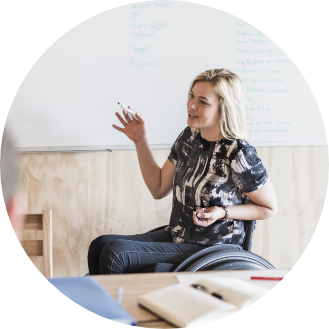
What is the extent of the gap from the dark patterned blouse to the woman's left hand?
0.7 inches

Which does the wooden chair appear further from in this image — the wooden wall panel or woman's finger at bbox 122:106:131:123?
woman's finger at bbox 122:106:131:123

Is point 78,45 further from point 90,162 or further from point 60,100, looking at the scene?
point 90,162

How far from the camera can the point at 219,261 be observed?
Result: 667mm

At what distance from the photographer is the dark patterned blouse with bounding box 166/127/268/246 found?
72cm

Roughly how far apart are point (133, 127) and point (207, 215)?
0.31 meters

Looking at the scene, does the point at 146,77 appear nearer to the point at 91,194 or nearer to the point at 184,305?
→ the point at 91,194

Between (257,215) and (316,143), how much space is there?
311 mm

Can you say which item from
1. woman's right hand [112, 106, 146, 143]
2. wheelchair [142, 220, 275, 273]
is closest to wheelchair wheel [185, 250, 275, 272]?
wheelchair [142, 220, 275, 273]

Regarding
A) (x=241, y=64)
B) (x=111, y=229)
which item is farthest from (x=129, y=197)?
(x=241, y=64)

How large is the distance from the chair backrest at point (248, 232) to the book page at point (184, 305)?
0.27 m

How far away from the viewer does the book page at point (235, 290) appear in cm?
53

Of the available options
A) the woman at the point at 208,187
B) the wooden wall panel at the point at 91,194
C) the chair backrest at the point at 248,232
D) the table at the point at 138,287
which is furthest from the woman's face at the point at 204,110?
the table at the point at 138,287

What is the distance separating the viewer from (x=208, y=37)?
812 mm

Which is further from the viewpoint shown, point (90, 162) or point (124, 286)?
point (90, 162)
